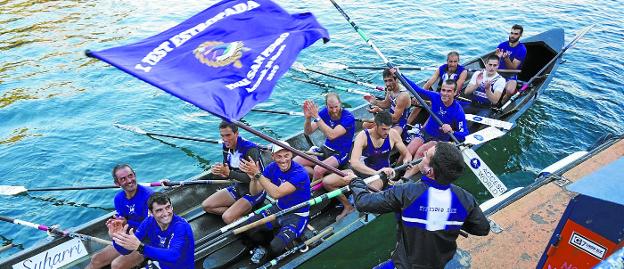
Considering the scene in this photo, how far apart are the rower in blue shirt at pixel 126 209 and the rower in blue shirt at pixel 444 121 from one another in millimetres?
4842

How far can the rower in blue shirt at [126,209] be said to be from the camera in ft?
21.3

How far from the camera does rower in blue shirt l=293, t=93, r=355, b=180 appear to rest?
8.21 meters

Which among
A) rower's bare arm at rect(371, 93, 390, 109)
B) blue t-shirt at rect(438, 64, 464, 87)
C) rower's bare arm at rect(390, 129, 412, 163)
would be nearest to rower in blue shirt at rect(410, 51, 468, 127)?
blue t-shirt at rect(438, 64, 464, 87)

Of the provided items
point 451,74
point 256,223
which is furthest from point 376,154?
point 451,74

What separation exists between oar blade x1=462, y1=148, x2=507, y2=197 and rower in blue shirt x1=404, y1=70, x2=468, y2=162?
29.0 inches

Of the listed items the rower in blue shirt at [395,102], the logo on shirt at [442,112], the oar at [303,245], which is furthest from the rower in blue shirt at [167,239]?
the logo on shirt at [442,112]

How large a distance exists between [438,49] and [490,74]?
20.4ft

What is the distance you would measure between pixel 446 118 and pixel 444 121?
0.26 feet

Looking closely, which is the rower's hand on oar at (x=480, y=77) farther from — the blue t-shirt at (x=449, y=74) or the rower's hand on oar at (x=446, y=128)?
the rower's hand on oar at (x=446, y=128)

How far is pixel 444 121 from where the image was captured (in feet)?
29.8

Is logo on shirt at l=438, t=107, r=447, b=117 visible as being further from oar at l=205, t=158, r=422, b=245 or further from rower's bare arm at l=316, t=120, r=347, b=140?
oar at l=205, t=158, r=422, b=245

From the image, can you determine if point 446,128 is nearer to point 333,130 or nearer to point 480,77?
point 333,130

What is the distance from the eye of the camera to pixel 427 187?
13.7 ft

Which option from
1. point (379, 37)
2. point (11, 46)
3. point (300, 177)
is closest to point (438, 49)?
point (379, 37)
